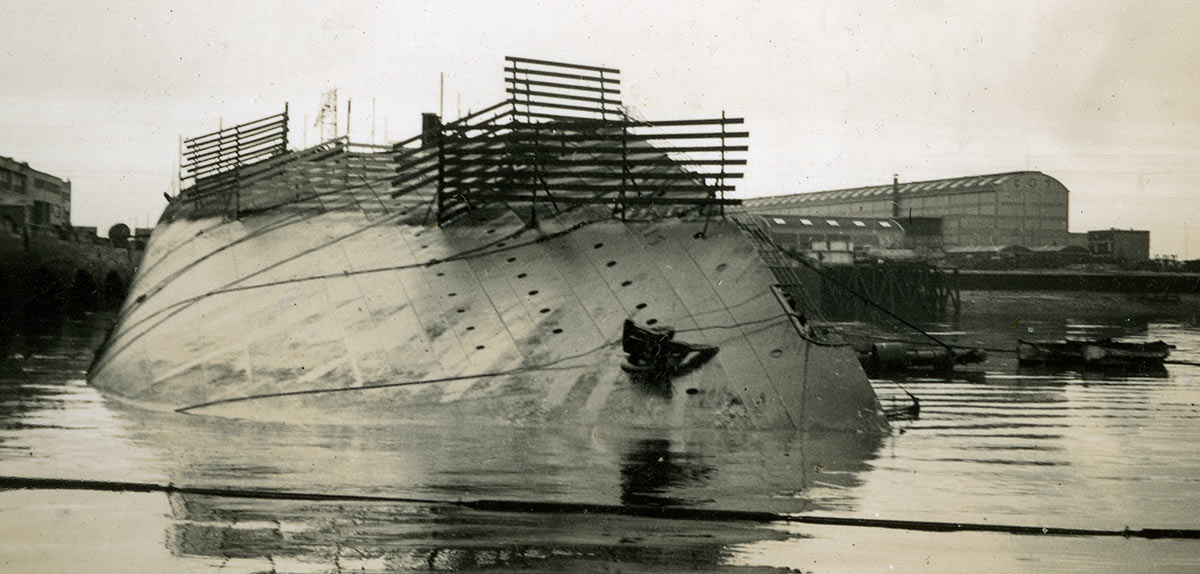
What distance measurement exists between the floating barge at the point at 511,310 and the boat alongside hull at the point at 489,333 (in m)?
0.03

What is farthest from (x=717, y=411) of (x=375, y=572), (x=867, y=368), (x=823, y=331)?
(x=867, y=368)

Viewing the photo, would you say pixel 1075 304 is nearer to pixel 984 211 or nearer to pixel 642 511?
pixel 984 211

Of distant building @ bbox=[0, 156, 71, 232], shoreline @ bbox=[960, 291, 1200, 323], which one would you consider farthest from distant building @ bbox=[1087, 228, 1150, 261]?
distant building @ bbox=[0, 156, 71, 232]

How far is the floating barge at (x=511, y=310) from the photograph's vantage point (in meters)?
13.5

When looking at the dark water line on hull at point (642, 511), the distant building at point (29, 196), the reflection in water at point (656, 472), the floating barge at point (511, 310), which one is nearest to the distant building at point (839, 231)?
the distant building at point (29, 196)

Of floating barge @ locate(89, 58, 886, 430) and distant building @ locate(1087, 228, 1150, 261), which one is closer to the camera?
floating barge @ locate(89, 58, 886, 430)

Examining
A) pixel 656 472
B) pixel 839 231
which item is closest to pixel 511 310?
pixel 656 472

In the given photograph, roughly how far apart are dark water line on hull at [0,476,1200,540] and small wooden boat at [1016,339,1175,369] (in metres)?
25.6

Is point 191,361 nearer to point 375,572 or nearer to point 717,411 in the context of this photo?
point 717,411

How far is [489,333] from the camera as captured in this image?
15.4 meters

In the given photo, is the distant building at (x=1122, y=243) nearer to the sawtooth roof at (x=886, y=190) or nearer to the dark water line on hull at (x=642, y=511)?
the sawtooth roof at (x=886, y=190)

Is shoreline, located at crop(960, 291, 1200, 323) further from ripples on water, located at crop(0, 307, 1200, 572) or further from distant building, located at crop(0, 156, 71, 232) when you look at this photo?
ripples on water, located at crop(0, 307, 1200, 572)

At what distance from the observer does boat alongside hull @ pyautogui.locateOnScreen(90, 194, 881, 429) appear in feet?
44.0

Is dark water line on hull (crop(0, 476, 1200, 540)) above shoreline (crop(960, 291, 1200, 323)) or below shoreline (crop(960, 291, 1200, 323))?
below
